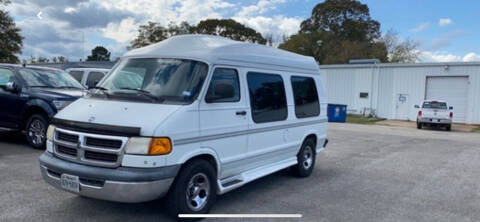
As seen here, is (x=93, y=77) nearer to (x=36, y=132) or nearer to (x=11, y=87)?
(x=11, y=87)

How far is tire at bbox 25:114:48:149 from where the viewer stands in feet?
27.0

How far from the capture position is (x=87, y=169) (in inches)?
157

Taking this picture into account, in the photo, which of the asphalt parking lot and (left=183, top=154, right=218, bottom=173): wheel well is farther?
the asphalt parking lot

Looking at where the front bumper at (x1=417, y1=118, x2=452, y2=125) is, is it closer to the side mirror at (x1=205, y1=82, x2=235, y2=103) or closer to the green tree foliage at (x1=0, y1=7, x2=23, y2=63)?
the side mirror at (x1=205, y1=82, x2=235, y2=103)

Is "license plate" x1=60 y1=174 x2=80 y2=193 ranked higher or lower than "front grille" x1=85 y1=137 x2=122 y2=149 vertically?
lower

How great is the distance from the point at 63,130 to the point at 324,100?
5080 millimetres

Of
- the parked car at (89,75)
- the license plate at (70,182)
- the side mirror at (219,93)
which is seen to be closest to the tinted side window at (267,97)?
the side mirror at (219,93)

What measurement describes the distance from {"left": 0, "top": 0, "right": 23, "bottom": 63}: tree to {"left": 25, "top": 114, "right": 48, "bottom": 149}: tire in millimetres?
24997

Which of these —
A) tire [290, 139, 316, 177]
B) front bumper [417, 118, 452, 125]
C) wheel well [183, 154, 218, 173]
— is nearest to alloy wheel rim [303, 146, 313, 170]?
tire [290, 139, 316, 177]

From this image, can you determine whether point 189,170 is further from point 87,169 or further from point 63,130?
point 63,130

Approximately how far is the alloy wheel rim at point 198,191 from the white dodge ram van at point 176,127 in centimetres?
1

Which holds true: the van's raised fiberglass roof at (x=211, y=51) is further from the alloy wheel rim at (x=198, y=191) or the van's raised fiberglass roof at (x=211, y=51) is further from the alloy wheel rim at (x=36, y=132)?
the alloy wheel rim at (x=36, y=132)

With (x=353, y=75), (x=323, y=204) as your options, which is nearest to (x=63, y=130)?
(x=323, y=204)

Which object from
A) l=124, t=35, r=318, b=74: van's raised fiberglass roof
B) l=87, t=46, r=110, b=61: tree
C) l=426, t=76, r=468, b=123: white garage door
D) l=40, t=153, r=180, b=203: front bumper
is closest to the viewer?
l=40, t=153, r=180, b=203: front bumper
